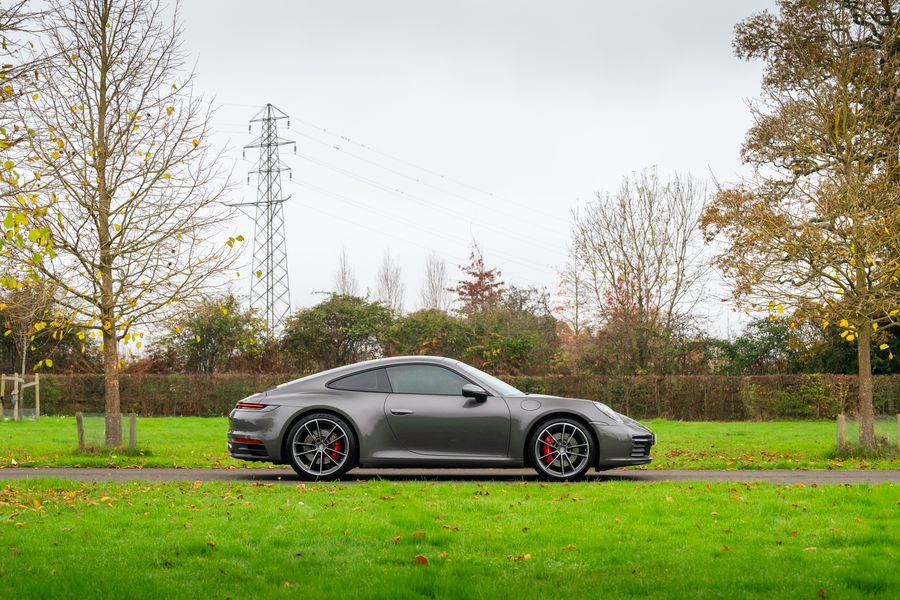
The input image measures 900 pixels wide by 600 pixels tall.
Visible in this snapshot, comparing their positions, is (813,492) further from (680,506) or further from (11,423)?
(11,423)

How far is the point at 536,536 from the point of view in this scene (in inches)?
263

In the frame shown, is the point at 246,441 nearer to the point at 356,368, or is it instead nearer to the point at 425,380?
the point at 356,368

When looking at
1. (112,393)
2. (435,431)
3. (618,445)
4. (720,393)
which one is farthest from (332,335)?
(618,445)

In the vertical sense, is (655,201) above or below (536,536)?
above

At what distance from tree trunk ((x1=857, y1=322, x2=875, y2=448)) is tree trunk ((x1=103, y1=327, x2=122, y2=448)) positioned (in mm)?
13204

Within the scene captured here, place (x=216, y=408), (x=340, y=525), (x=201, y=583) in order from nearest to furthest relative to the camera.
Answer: (x=201, y=583), (x=340, y=525), (x=216, y=408)

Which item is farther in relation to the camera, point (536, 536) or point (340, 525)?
point (340, 525)

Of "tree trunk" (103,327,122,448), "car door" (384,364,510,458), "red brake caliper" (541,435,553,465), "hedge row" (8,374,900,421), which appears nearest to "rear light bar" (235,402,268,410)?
"car door" (384,364,510,458)

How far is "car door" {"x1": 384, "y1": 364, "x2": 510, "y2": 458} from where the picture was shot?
10945 mm

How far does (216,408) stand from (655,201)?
67.2 ft

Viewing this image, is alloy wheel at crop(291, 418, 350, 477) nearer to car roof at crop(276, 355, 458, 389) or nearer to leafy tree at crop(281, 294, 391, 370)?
car roof at crop(276, 355, 458, 389)

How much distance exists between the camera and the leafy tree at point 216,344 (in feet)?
129

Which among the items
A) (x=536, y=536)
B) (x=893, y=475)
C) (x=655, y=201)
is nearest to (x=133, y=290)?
(x=536, y=536)

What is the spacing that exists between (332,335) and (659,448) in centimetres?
2340
